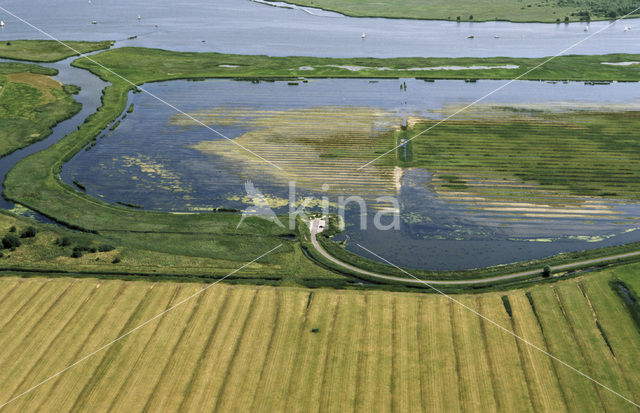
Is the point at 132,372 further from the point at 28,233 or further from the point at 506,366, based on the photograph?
the point at 506,366

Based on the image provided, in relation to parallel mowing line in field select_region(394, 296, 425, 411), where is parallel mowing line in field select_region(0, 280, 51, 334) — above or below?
above

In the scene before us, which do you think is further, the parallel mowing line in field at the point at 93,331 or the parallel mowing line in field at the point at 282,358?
the parallel mowing line in field at the point at 93,331

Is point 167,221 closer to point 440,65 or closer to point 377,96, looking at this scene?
point 377,96

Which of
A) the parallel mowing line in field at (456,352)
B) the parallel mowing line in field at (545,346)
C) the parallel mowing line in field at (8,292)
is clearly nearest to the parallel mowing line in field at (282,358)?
the parallel mowing line in field at (456,352)

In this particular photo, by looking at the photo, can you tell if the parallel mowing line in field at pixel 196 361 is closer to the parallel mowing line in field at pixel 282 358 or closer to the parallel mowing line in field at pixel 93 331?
the parallel mowing line in field at pixel 282 358

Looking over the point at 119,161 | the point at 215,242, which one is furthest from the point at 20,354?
the point at 119,161
